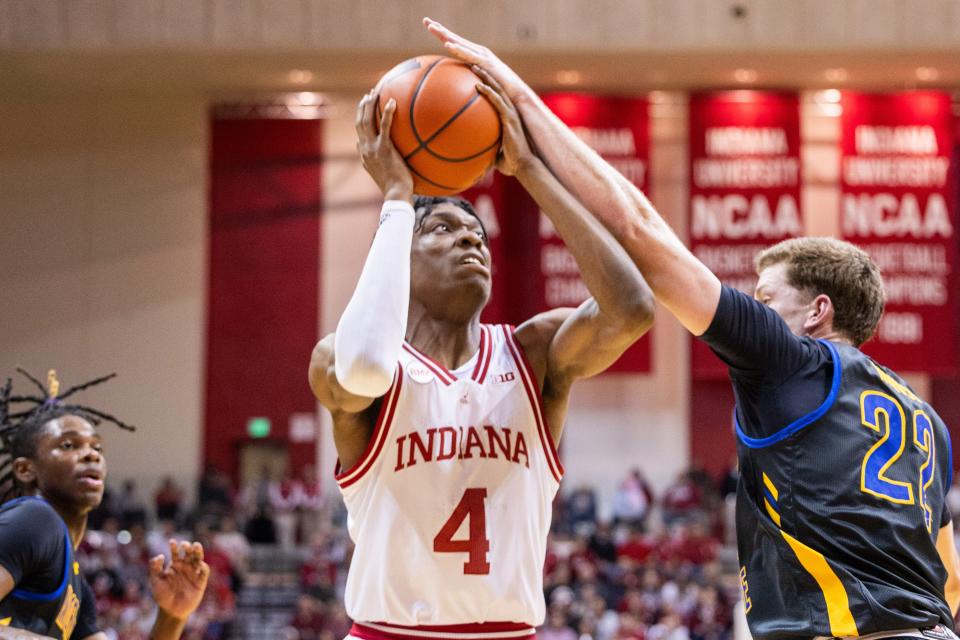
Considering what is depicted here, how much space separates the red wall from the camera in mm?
19609

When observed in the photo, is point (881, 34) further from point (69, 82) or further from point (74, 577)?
point (74, 577)

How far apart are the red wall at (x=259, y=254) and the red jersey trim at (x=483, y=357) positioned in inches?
628

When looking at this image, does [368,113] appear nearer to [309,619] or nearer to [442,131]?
[442,131]

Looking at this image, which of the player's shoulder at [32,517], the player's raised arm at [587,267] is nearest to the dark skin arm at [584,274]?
the player's raised arm at [587,267]

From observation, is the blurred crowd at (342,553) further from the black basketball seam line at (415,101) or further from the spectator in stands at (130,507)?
the black basketball seam line at (415,101)

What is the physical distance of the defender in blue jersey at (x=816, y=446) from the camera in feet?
10.5

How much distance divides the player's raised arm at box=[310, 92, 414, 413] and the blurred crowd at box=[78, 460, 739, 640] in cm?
914

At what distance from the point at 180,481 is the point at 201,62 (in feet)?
20.9

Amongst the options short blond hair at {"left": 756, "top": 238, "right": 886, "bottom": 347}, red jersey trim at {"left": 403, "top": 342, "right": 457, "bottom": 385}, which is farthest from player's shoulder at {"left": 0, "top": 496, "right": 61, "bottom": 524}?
short blond hair at {"left": 756, "top": 238, "right": 886, "bottom": 347}

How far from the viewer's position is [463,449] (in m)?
3.59

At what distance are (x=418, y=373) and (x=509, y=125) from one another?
77 centimetres

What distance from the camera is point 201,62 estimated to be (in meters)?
18.1

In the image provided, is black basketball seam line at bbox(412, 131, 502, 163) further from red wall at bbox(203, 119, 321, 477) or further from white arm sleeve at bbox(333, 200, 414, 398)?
red wall at bbox(203, 119, 321, 477)

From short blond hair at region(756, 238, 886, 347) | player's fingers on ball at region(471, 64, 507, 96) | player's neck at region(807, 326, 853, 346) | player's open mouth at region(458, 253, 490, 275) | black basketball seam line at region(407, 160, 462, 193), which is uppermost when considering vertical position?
player's fingers on ball at region(471, 64, 507, 96)
